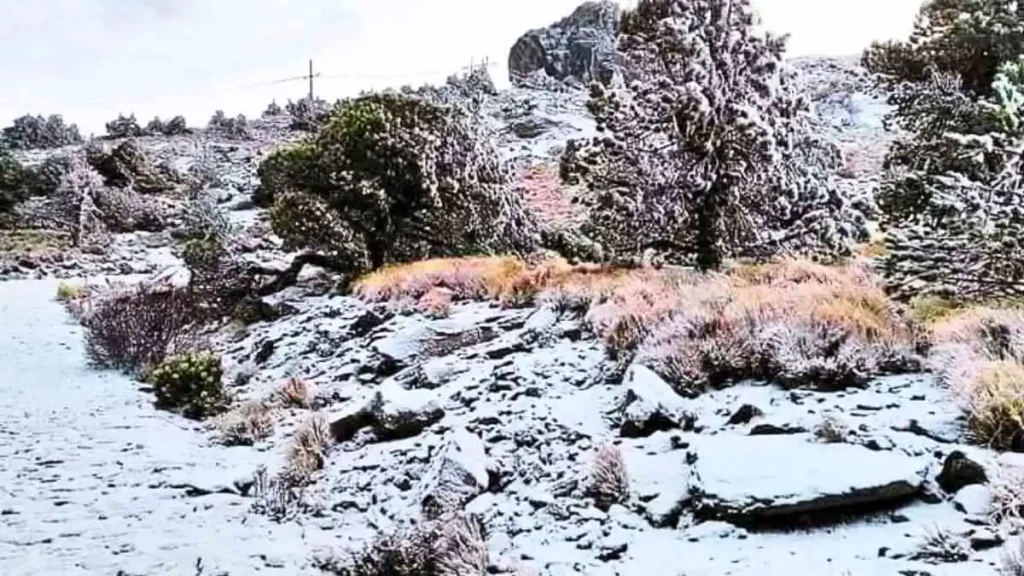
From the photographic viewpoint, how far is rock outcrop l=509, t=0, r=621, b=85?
32.8m

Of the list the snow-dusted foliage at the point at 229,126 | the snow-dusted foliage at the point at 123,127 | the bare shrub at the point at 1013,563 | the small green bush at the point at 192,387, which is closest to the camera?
the bare shrub at the point at 1013,563

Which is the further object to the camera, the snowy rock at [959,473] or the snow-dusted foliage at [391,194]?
the snow-dusted foliage at [391,194]

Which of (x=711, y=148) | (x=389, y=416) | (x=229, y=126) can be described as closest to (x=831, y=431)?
(x=389, y=416)

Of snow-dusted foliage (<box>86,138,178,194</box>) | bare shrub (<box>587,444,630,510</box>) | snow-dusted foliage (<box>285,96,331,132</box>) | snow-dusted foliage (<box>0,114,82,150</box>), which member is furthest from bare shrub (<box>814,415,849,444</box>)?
snow-dusted foliage (<box>0,114,82,150</box>)

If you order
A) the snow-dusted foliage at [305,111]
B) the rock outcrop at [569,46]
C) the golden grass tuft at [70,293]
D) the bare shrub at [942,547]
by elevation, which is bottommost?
the golden grass tuft at [70,293]

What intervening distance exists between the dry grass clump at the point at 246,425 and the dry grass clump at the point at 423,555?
2517mm

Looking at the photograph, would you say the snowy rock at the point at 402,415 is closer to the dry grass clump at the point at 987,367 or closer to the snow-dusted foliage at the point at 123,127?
the dry grass clump at the point at 987,367

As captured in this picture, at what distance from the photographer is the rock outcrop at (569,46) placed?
108ft

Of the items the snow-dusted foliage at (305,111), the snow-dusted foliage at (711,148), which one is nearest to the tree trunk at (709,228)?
the snow-dusted foliage at (711,148)

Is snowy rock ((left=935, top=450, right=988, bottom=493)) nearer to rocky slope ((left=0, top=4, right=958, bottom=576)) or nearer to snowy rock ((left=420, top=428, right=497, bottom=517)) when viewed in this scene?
rocky slope ((left=0, top=4, right=958, bottom=576))

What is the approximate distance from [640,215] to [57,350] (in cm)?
681

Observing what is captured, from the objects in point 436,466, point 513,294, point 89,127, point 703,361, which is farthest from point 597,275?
point 89,127

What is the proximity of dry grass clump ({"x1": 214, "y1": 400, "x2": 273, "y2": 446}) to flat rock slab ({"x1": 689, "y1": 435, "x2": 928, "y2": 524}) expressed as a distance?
3.55m

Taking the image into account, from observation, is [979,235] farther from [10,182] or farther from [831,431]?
[10,182]
